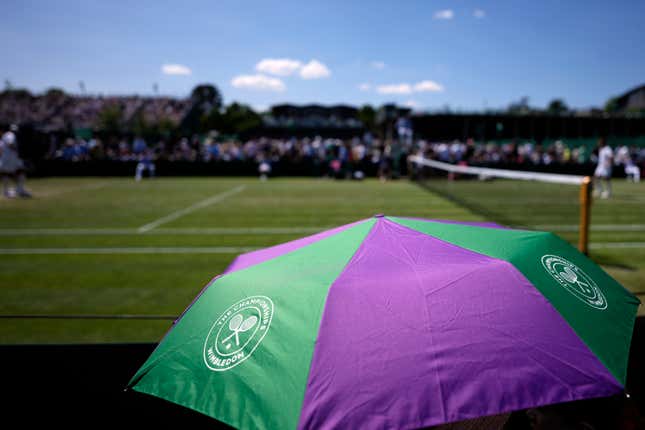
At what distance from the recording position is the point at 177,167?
31047 mm

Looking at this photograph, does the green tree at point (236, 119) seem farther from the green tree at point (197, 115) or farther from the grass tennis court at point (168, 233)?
the grass tennis court at point (168, 233)

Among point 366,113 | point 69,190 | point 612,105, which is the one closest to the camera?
point 69,190

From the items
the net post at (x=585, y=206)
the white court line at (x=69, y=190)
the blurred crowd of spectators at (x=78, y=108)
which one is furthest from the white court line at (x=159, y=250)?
the blurred crowd of spectators at (x=78, y=108)

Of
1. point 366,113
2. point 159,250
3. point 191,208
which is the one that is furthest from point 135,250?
point 366,113

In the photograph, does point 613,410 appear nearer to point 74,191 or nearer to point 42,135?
point 74,191

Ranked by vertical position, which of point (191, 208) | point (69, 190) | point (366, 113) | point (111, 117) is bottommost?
point (191, 208)

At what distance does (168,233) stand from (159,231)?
0.40 m

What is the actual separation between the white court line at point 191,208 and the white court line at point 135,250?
204 centimetres

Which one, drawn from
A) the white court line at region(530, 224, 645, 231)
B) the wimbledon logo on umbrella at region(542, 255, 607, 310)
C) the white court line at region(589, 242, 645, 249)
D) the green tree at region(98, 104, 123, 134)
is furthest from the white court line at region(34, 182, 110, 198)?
the green tree at region(98, 104, 123, 134)

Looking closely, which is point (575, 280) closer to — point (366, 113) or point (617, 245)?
point (617, 245)

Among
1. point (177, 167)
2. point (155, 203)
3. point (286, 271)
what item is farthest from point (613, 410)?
point (177, 167)

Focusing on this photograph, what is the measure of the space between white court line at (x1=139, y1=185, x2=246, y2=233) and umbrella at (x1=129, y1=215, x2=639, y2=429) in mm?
9751

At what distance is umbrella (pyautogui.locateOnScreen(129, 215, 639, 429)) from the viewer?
1958 millimetres

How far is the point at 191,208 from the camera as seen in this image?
15.3m
